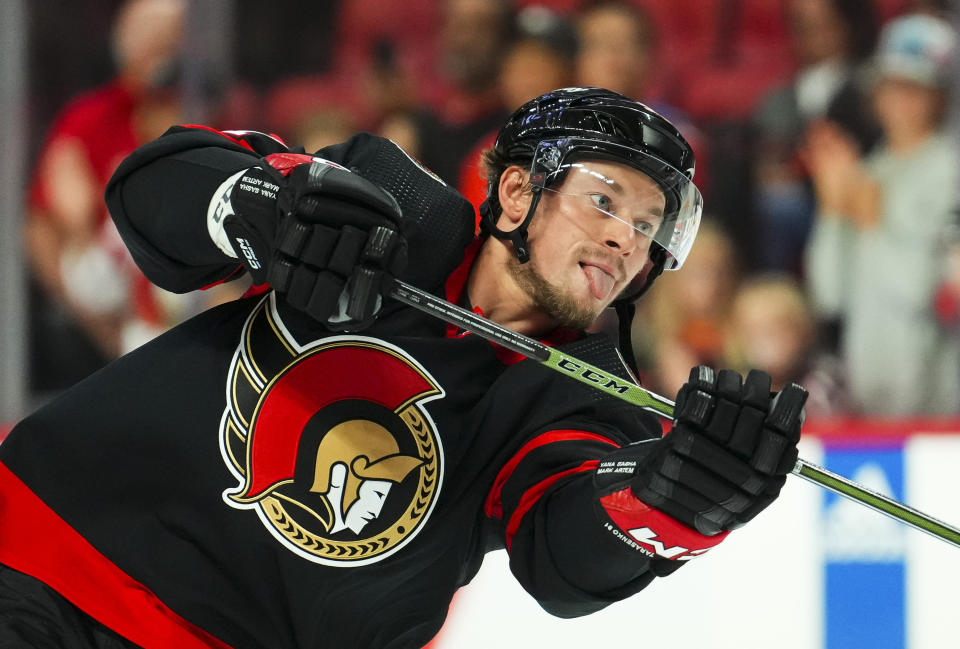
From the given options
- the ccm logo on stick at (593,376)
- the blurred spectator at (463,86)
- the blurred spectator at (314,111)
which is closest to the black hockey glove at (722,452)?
the ccm logo on stick at (593,376)

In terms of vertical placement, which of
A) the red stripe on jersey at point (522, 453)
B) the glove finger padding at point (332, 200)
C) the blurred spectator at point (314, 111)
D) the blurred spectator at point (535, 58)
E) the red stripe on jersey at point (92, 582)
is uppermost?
the blurred spectator at point (535, 58)

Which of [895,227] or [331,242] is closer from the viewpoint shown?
[331,242]

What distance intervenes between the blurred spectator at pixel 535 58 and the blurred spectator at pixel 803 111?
0.66m

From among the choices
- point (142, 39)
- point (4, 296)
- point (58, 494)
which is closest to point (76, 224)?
point (4, 296)

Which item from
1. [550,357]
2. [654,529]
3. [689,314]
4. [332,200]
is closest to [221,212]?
[332,200]

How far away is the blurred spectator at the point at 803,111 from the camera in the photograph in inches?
155

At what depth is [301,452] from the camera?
196 cm

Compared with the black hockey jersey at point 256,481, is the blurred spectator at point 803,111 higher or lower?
higher

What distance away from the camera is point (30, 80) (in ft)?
14.0

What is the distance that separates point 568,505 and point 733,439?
0.39 metres

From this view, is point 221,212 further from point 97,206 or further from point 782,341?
point 97,206

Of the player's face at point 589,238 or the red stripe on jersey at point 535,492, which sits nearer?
→ the red stripe on jersey at point 535,492

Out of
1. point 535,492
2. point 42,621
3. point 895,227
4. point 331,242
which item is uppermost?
point 895,227

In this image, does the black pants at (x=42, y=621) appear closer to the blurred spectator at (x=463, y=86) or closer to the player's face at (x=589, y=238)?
the player's face at (x=589, y=238)
